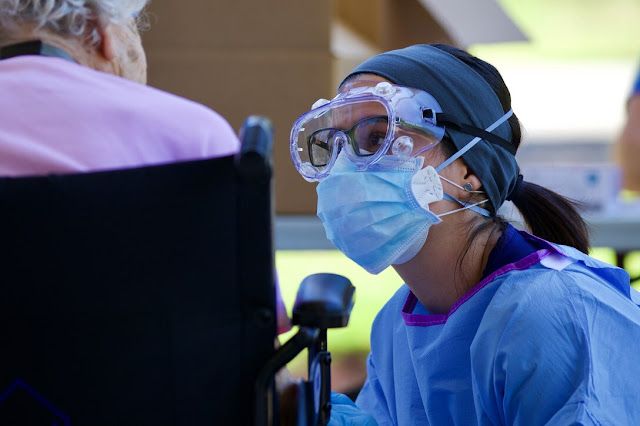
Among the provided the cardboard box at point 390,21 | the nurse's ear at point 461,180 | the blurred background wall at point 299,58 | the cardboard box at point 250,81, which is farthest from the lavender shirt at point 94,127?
the cardboard box at point 390,21

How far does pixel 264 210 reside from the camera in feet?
2.89

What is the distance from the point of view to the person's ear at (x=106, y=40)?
54.7 inches

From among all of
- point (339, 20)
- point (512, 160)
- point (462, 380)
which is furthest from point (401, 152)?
point (339, 20)

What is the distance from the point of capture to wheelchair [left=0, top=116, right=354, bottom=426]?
2.88ft

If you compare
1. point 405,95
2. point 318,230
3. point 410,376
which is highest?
point 405,95

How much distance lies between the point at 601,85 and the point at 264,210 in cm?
573

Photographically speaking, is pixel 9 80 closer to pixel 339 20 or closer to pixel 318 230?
pixel 318 230

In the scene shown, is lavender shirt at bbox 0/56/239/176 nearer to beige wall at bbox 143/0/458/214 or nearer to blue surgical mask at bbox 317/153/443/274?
blue surgical mask at bbox 317/153/443/274

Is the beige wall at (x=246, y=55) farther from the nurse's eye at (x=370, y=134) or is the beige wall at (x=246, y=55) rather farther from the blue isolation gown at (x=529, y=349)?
the blue isolation gown at (x=529, y=349)

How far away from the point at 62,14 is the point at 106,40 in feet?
0.37

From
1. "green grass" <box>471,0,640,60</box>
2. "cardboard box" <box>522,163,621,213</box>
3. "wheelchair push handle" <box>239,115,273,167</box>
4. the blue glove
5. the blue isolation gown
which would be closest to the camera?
"wheelchair push handle" <box>239,115,273,167</box>

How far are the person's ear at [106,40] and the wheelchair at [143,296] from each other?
0.60 metres

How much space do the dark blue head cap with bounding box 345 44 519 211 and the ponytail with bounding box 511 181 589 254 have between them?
0.40ft

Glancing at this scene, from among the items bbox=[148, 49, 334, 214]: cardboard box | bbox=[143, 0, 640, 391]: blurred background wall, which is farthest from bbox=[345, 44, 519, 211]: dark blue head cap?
bbox=[148, 49, 334, 214]: cardboard box
